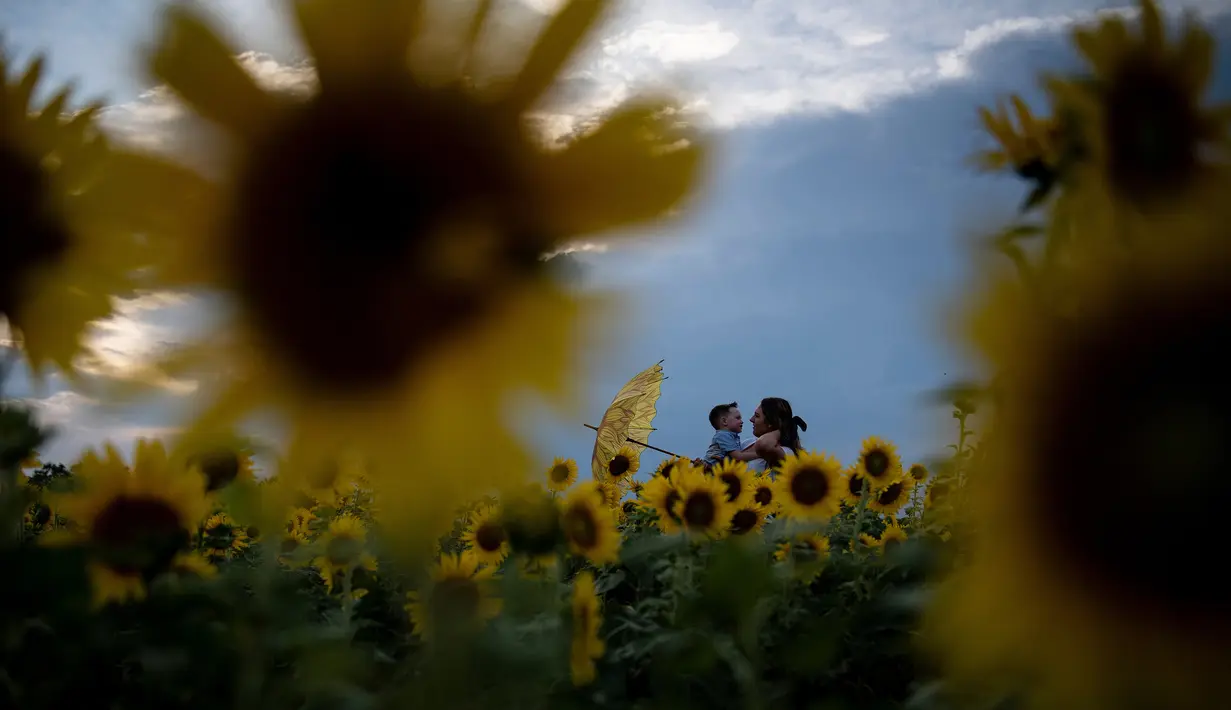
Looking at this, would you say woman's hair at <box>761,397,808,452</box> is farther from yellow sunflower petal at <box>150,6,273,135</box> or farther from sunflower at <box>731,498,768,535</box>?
yellow sunflower petal at <box>150,6,273,135</box>

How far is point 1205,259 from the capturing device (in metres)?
0.85

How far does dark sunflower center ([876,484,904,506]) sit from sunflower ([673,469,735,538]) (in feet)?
5.68

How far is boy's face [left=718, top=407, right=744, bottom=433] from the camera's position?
955 centimetres

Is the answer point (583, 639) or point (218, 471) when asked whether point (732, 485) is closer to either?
point (583, 639)

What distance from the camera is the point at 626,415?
6730 millimetres

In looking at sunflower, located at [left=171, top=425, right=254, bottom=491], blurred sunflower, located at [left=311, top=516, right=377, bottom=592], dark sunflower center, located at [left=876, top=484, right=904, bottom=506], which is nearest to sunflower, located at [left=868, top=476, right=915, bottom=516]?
dark sunflower center, located at [left=876, top=484, right=904, bottom=506]

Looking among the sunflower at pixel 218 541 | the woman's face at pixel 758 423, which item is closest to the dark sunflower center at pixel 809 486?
the sunflower at pixel 218 541

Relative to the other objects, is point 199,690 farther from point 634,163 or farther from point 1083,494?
point 1083,494

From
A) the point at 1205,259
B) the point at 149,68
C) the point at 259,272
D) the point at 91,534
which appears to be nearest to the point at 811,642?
the point at 1205,259

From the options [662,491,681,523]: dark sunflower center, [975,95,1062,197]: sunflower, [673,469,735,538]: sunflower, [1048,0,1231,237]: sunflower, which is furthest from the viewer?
[662,491,681,523]: dark sunflower center

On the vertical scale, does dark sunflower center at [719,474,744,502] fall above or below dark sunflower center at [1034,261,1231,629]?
above

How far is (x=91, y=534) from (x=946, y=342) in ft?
5.72

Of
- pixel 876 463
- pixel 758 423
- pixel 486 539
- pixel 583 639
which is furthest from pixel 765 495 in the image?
pixel 758 423

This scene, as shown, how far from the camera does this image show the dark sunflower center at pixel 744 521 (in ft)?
12.6
